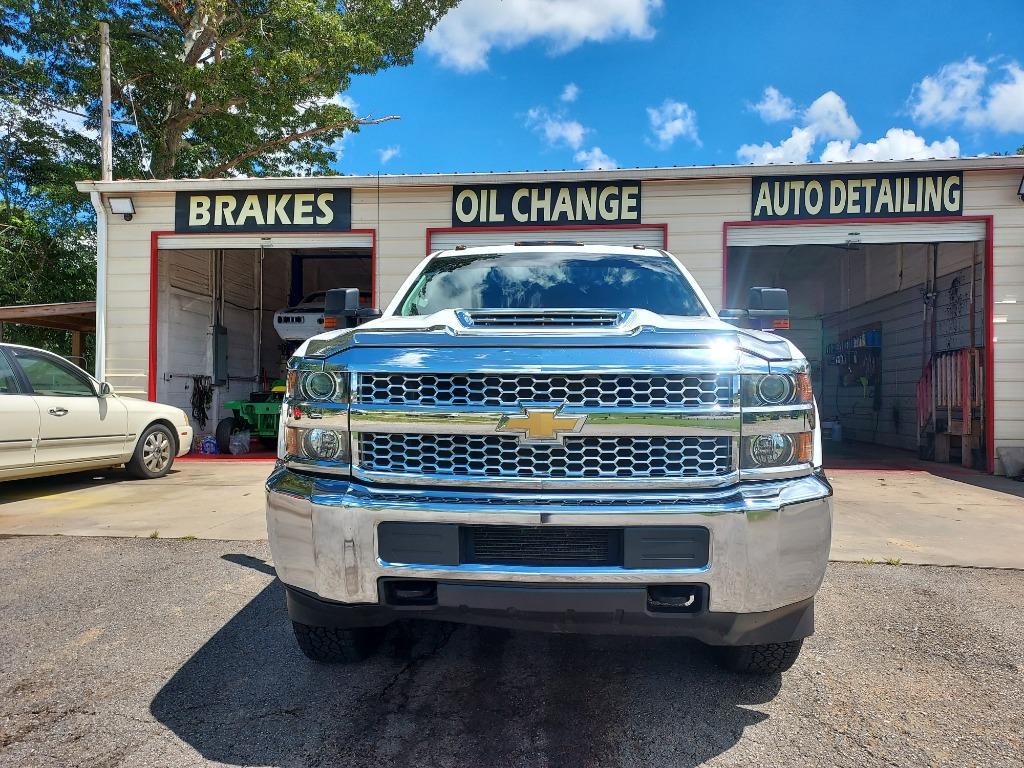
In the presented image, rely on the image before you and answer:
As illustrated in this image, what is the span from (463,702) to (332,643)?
2.00ft

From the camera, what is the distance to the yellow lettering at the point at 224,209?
9461mm

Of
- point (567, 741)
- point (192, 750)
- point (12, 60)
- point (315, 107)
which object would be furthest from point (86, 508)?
point (12, 60)

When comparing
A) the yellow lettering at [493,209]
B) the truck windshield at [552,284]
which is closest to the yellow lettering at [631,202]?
the yellow lettering at [493,209]

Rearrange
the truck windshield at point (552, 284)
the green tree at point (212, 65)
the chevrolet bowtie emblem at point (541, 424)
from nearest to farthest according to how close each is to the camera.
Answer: the chevrolet bowtie emblem at point (541, 424) < the truck windshield at point (552, 284) < the green tree at point (212, 65)

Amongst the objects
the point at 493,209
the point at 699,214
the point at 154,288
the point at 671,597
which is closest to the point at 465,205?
the point at 493,209

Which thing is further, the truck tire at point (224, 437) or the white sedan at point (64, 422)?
the truck tire at point (224, 437)

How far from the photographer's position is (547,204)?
9016 mm

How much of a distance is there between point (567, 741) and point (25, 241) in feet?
62.7

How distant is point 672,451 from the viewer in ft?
6.75

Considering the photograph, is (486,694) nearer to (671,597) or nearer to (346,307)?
(671,597)

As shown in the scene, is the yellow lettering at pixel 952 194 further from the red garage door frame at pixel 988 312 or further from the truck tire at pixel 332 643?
the truck tire at pixel 332 643

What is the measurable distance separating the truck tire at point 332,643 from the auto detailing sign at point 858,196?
27.0ft

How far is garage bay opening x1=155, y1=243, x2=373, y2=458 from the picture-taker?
10359mm

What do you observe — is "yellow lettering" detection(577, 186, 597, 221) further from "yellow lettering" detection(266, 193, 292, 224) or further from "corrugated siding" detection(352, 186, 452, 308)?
"yellow lettering" detection(266, 193, 292, 224)
